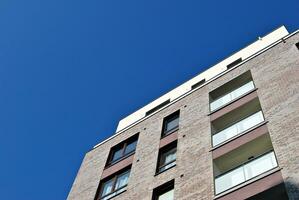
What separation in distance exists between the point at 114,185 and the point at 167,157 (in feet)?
10.8

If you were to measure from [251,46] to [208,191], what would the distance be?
47.8ft

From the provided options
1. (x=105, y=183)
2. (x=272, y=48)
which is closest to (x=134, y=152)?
(x=105, y=183)

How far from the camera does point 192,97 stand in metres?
25.1

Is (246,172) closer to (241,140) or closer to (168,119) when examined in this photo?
(241,140)

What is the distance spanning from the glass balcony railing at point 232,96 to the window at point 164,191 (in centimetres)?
534

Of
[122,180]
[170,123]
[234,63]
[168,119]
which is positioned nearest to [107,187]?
[122,180]

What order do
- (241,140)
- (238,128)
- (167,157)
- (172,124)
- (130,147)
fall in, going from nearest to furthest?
1. (241,140)
2. (238,128)
3. (167,157)
4. (172,124)
5. (130,147)

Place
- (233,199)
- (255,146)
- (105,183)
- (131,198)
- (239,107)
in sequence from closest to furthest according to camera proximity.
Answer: (233,199)
(255,146)
(131,198)
(239,107)
(105,183)

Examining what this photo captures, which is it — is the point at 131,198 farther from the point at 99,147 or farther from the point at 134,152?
the point at 99,147

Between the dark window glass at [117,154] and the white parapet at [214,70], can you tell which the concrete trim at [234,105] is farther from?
the dark window glass at [117,154]

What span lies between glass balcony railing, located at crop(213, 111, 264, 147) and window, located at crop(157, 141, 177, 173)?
245cm

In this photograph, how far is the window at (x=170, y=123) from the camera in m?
23.9

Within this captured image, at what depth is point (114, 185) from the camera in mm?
22375

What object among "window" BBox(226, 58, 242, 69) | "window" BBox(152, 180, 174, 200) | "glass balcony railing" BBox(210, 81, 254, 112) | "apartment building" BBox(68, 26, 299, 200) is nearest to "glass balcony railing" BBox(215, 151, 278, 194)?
"apartment building" BBox(68, 26, 299, 200)
